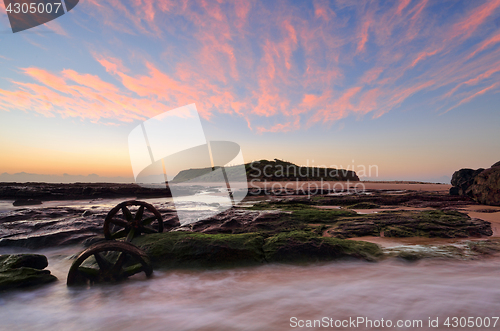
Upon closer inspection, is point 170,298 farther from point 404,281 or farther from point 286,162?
point 286,162

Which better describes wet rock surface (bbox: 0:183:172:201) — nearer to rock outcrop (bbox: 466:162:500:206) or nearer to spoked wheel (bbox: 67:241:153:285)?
spoked wheel (bbox: 67:241:153:285)

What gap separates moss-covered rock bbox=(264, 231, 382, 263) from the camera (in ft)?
17.1

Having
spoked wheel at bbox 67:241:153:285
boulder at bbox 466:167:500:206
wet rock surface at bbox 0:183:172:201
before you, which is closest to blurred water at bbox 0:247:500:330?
spoked wheel at bbox 67:241:153:285

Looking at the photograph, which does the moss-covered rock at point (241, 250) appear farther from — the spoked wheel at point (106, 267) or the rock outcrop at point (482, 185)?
the rock outcrop at point (482, 185)

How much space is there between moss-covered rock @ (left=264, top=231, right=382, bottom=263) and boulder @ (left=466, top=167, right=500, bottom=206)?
43.5 feet

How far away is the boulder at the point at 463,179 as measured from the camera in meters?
17.2

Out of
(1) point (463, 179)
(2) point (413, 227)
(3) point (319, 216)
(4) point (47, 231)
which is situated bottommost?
(2) point (413, 227)

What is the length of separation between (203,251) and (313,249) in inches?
101

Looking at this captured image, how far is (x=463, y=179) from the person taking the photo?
18.3 m

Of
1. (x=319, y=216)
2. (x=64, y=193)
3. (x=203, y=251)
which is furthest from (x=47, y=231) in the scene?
(x=64, y=193)

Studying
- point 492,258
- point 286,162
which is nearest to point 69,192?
point 492,258

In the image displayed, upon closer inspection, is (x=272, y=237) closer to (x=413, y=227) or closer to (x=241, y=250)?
(x=241, y=250)

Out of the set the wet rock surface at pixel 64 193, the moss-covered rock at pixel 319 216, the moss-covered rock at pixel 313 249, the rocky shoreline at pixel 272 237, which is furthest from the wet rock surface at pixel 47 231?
the wet rock surface at pixel 64 193

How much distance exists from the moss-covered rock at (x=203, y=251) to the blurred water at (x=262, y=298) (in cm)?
31
